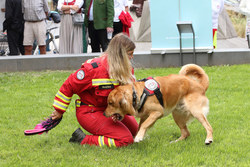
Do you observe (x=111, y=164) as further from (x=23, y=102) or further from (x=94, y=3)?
(x=94, y=3)

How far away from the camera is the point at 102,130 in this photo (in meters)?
4.79

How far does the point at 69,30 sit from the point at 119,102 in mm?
6905

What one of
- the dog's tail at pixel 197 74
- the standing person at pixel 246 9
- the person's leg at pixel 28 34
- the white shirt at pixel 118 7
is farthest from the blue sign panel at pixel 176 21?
the dog's tail at pixel 197 74

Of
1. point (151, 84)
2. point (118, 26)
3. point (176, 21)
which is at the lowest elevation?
point (151, 84)

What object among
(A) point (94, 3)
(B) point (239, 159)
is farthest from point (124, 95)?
(A) point (94, 3)

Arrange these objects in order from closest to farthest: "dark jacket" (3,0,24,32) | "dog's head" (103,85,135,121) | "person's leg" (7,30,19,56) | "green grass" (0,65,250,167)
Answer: "green grass" (0,65,250,167)
"dog's head" (103,85,135,121)
"dark jacket" (3,0,24,32)
"person's leg" (7,30,19,56)

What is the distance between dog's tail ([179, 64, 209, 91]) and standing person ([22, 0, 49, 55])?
663 cm

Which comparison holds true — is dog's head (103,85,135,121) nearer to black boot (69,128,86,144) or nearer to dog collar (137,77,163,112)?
dog collar (137,77,163,112)

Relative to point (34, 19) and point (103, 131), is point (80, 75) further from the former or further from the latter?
point (34, 19)

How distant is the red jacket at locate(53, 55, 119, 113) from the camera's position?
4.61 metres

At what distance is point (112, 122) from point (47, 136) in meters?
0.99

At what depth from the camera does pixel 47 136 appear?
5293 millimetres

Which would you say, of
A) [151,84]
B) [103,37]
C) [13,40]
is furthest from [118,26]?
[151,84]

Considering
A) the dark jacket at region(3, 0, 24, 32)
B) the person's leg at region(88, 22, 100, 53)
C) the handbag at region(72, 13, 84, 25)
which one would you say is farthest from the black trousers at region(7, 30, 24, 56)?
the person's leg at region(88, 22, 100, 53)
